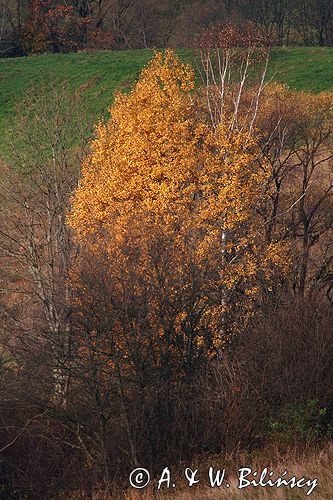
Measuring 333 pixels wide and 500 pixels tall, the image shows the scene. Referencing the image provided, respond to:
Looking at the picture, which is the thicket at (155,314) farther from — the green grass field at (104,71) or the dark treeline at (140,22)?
the dark treeline at (140,22)

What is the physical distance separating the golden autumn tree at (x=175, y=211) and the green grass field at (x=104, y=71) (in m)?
21.7

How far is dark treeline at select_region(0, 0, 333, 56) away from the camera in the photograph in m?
72.9

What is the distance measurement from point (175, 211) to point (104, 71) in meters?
33.3

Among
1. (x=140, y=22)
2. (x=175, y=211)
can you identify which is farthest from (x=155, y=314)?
(x=140, y=22)

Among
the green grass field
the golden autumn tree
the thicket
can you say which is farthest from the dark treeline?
the thicket

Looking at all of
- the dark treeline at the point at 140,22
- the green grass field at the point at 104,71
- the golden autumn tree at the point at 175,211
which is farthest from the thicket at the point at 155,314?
the dark treeline at the point at 140,22

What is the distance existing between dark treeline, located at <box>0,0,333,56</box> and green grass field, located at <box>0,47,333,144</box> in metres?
12.6

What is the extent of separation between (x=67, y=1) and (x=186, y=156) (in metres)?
58.6

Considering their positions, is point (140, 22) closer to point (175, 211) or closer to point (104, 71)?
point (104, 71)

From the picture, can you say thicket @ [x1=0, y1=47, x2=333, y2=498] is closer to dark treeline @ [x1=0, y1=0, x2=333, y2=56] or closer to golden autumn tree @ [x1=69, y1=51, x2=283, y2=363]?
golden autumn tree @ [x1=69, y1=51, x2=283, y2=363]

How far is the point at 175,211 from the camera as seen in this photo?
22.6m

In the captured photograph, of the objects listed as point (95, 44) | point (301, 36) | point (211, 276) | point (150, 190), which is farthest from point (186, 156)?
point (301, 36)

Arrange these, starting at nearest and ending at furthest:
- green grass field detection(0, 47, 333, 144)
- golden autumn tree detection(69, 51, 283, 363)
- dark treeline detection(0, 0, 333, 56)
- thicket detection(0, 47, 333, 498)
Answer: thicket detection(0, 47, 333, 498) < golden autumn tree detection(69, 51, 283, 363) < green grass field detection(0, 47, 333, 144) < dark treeline detection(0, 0, 333, 56)

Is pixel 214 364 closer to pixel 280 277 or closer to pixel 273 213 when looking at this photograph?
pixel 280 277
